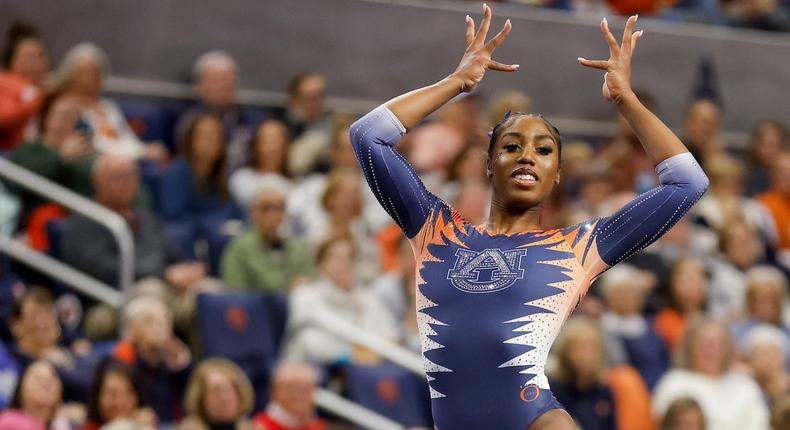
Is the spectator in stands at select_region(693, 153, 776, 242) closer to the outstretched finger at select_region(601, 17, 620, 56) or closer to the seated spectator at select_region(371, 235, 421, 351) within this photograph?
the seated spectator at select_region(371, 235, 421, 351)

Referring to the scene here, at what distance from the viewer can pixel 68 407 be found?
279 inches

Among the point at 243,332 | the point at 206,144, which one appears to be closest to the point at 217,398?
the point at 243,332

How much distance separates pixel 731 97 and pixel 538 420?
850cm

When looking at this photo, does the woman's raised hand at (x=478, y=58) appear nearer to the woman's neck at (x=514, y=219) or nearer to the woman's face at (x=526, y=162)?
the woman's face at (x=526, y=162)

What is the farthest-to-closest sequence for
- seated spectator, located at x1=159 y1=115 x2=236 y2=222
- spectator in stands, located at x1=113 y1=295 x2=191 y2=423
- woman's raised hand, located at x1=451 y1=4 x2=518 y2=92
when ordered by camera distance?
seated spectator, located at x1=159 y1=115 x2=236 y2=222 → spectator in stands, located at x1=113 y1=295 x2=191 y2=423 → woman's raised hand, located at x1=451 y1=4 x2=518 y2=92

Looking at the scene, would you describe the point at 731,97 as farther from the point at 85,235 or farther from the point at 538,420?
the point at 538,420

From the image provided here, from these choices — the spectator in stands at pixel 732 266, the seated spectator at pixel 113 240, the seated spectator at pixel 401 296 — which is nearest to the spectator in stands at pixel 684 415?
the seated spectator at pixel 401 296

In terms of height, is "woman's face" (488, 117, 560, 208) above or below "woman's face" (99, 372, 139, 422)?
above

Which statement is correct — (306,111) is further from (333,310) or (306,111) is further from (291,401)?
(291,401)

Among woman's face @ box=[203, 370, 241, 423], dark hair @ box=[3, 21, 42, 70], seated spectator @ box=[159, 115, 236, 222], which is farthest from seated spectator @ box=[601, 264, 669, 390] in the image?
dark hair @ box=[3, 21, 42, 70]

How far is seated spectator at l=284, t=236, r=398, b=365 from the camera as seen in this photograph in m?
8.03

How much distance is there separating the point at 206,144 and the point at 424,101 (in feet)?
16.5

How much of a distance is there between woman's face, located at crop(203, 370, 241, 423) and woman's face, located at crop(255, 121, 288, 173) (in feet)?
7.50

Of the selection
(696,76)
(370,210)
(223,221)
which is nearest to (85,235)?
(223,221)
